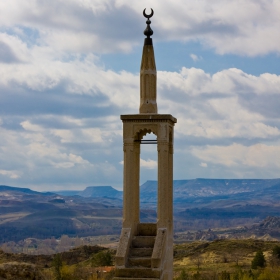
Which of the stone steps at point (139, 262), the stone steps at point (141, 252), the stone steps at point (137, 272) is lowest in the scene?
the stone steps at point (137, 272)

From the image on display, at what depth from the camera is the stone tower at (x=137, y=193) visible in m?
17.3

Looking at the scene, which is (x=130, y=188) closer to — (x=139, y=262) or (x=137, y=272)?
(x=139, y=262)

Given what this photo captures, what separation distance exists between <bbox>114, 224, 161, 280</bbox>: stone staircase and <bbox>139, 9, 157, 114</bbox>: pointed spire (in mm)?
3177

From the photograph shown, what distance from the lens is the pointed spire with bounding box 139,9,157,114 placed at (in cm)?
1827

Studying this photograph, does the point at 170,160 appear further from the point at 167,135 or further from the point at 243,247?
the point at 243,247

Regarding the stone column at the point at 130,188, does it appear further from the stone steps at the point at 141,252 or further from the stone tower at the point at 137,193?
the stone steps at the point at 141,252

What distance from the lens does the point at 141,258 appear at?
17.5 m

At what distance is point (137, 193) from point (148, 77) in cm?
310

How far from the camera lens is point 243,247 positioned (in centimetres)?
8300

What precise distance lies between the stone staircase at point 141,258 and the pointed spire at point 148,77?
3177 millimetres

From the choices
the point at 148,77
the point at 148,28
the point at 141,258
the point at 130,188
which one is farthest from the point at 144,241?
the point at 148,28

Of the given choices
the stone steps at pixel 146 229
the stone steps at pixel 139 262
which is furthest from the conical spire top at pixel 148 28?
the stone steps at pixel 139 262

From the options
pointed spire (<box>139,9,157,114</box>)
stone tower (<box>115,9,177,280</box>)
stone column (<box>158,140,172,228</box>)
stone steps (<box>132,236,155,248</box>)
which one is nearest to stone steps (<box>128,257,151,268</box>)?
stone tower (<box>115,9,177,280</box>)

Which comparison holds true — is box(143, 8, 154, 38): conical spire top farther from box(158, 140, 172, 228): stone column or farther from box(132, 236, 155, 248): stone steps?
box(132, 236, 155, 248): stone steps
